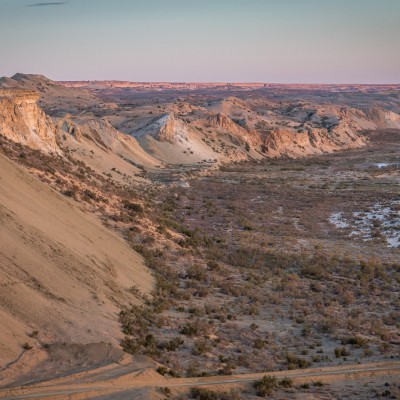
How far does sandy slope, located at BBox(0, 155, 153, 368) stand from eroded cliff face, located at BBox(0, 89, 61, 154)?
952 cm

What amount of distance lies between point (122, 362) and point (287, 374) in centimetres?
356

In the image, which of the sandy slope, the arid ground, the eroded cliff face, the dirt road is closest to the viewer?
the dirt road

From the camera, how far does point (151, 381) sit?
10.2m

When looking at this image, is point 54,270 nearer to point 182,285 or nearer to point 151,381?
point 151,381

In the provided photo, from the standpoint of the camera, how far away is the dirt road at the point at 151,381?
29.7 ft

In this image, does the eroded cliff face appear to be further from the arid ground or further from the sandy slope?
the sandy slope

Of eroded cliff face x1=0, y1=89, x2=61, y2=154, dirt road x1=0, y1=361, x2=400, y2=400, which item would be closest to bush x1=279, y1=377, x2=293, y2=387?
dirt road x1=0, y1=361, x2=400, y2=400

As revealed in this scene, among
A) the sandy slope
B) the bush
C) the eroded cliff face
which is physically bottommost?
the bush

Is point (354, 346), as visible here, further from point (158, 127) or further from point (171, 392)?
point (158, 127)

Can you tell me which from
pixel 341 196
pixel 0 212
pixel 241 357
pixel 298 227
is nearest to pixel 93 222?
pixel 0 212

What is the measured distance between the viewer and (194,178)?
49.8m

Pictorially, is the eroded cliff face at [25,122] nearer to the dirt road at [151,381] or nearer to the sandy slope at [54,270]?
the sandy slope at [54,270]

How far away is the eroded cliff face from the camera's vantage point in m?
29.9

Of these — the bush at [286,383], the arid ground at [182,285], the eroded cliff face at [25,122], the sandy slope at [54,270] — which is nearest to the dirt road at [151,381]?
the arid ground at [182,285]
